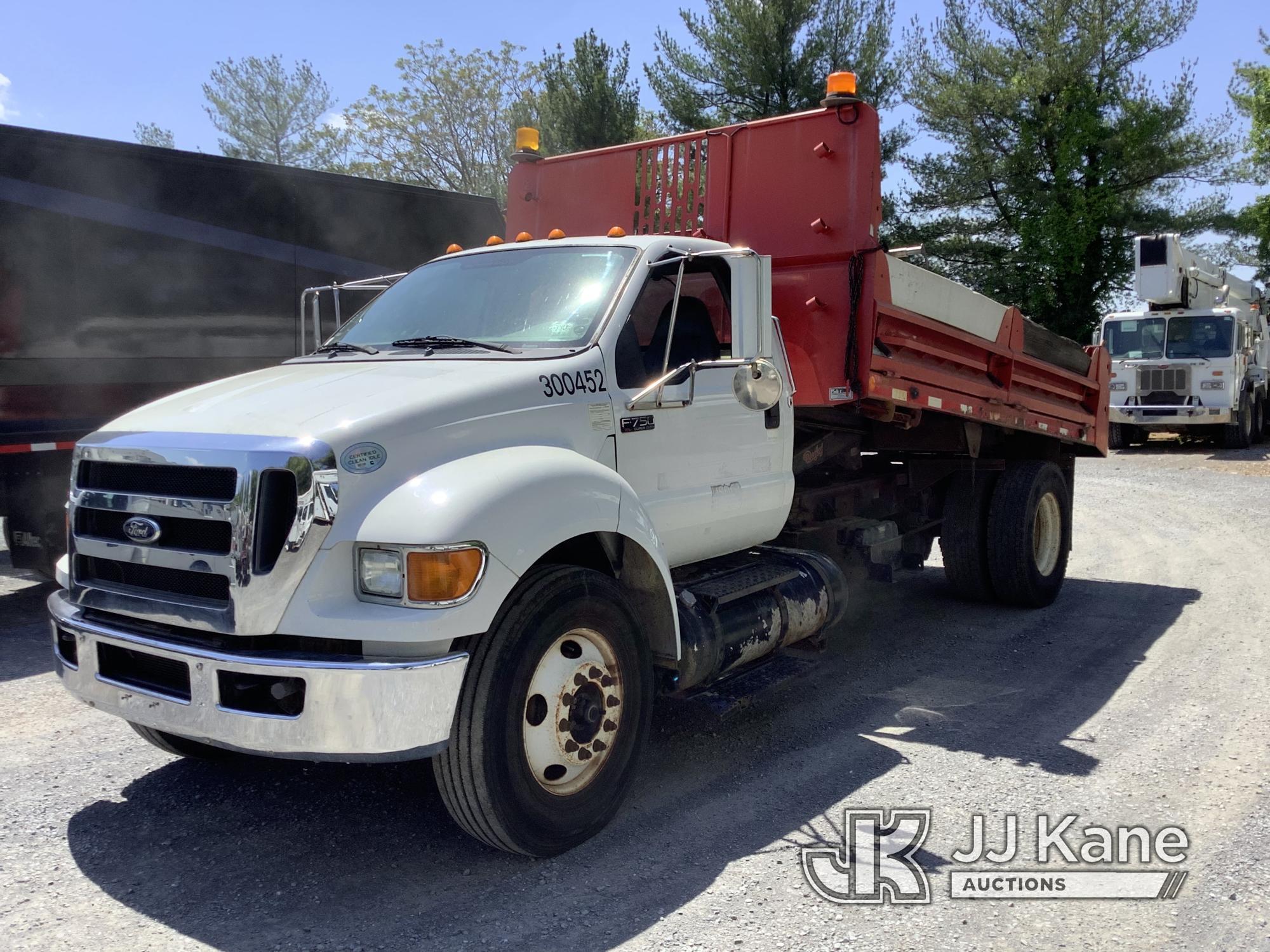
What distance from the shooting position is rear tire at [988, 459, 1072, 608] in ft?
24.3

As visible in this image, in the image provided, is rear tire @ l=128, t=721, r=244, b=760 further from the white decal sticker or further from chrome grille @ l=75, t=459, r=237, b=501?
the white decal sticker

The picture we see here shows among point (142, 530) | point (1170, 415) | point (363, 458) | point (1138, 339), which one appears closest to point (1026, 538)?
point (363, 458)

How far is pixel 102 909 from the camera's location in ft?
11.0

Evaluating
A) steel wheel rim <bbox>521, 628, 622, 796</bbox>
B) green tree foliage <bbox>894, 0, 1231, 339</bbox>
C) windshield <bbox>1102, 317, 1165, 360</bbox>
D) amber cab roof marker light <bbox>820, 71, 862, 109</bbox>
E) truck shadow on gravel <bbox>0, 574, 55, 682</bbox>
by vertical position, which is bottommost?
truck shadow on gravel <bbox>0, 574, 55, 682</bbox>

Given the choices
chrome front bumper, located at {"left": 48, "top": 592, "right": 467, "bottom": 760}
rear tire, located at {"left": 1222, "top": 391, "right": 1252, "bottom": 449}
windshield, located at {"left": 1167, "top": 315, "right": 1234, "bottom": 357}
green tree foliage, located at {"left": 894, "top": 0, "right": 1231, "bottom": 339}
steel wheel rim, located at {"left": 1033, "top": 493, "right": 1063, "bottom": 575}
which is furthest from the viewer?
green tree foliage, located at {"left": 894, "top": 0, "right": 1231, "bottom": 339}

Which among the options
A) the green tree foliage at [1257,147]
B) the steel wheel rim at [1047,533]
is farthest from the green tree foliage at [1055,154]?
the steel wheel rim at [1047,533]

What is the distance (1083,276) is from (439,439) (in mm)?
28595

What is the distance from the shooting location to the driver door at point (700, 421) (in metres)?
4.38

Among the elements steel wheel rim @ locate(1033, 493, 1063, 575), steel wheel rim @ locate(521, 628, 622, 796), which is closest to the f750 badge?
steel wheel rim @ locate(521, 628, 622, 796)

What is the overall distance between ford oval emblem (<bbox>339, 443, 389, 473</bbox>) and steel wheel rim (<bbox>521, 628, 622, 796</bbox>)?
86 cm

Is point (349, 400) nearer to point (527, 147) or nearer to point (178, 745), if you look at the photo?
point (178, 745)

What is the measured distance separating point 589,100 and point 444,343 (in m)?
23.2

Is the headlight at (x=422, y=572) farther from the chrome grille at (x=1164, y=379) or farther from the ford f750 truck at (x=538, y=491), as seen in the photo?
the chrome grille at (x=1164, y=379)

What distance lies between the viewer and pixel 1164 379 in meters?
19.5
